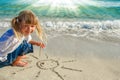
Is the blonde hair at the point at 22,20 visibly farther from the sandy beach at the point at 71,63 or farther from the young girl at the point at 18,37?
the sandy beach at the point at 71,63

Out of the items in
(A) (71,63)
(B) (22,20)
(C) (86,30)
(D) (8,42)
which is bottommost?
(A) (71,63)

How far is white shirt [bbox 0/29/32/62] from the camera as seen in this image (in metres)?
3.39

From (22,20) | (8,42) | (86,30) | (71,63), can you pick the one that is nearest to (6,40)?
(8,42)

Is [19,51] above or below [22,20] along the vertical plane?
below

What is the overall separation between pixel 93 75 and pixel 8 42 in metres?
1.15

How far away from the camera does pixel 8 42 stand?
11.2 ft

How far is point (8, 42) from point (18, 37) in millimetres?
147

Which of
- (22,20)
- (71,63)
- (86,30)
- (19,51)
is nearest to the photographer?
(22,20)

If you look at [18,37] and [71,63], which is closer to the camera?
[18,37]

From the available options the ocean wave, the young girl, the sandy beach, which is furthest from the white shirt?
the ocean wave

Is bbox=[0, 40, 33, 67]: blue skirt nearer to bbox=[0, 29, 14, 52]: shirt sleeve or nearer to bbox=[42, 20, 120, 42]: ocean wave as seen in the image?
bbox=[0, 29, 14, 52]: shirt sleeve

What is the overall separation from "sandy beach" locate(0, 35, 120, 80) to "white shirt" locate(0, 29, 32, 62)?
27cm

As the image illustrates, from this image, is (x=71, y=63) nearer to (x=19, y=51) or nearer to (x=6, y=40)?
(x=19, y=51)

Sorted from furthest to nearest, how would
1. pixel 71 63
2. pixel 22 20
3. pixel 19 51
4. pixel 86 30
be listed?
1. pixel 86 30
2. pixel 71 63
3. pixel 19 51
4. pixel 22 20
